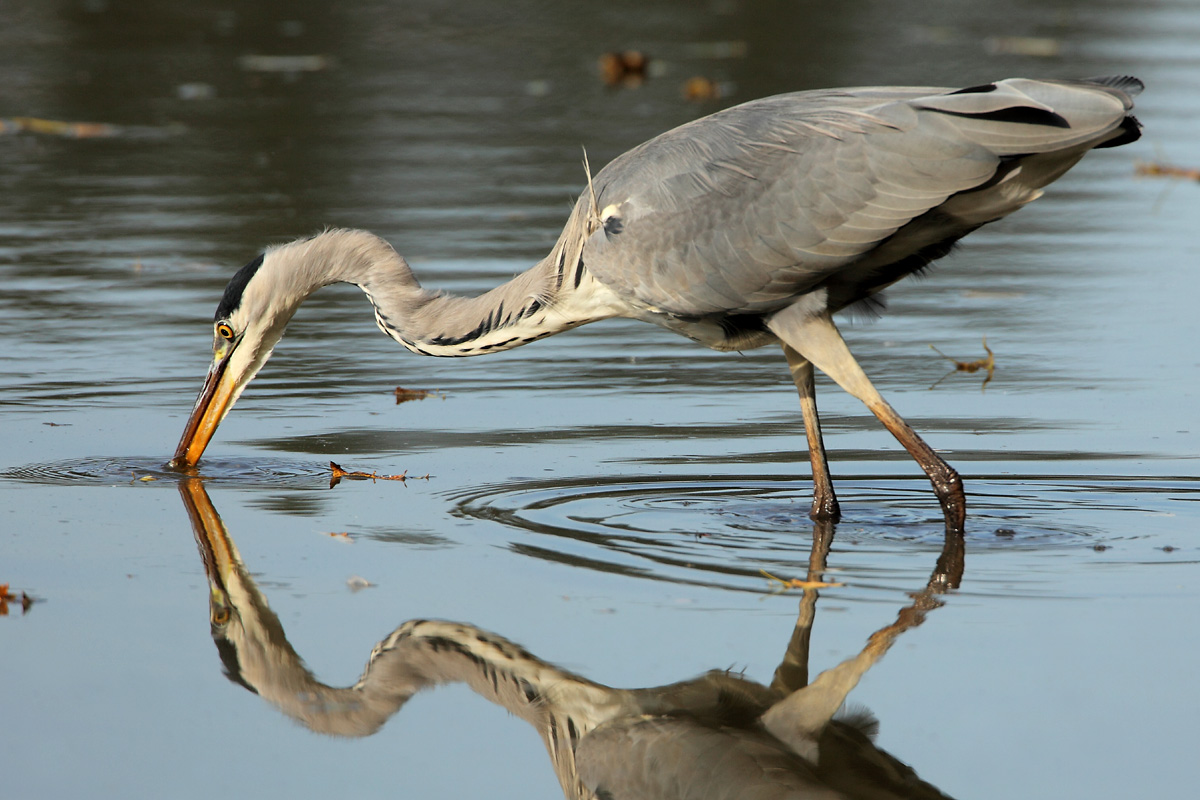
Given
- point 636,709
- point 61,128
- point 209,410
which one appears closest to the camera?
point 636,709

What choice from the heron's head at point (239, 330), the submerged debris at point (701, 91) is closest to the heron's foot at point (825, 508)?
the heron's head at point (239, 330)

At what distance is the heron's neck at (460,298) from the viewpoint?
6.59 metres

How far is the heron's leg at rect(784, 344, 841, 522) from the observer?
20.5 ft

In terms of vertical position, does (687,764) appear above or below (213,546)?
below

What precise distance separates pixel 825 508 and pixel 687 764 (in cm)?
→ 219

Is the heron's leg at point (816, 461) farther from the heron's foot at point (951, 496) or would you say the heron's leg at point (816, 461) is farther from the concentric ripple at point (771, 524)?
the heron's foot at point (951, 496)

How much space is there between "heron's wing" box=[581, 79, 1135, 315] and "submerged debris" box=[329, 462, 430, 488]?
3.88ft

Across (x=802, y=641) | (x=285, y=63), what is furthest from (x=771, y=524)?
(x=285, y=63)

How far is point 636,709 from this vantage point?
4.48m

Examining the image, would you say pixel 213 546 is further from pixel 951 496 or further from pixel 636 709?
pixel 951 496

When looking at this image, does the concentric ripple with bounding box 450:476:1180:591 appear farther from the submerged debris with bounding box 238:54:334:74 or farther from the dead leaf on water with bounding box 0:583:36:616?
the submerged debris with bounding box 238:54:334:74

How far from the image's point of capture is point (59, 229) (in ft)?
40.8

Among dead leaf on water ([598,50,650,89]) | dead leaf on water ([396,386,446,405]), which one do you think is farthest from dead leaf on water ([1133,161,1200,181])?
dead leaf on water ([396,386,446,405])

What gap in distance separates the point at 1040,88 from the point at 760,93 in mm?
11380
